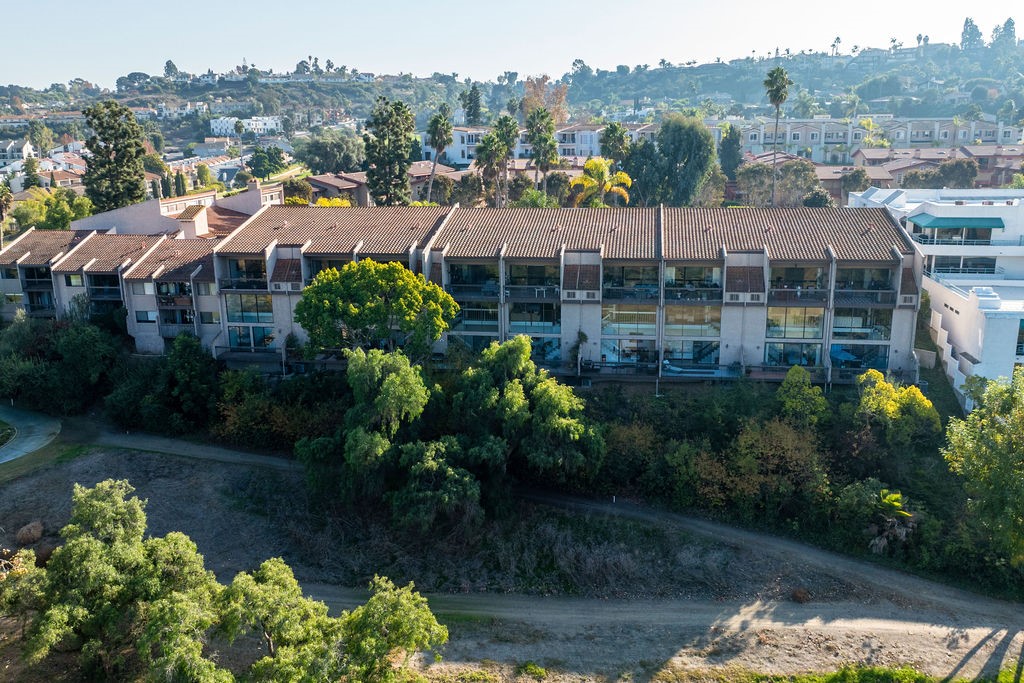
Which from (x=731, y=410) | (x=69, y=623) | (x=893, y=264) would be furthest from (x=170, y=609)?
(x=893, y=264)

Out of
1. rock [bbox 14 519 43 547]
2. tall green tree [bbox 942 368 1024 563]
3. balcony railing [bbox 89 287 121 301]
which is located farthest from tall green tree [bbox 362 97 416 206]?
tall green tree [bbox 942 368 1024 563]

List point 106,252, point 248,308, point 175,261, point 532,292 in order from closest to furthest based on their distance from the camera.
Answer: point 532,292, point 248,308, point 175,261, point 106,252

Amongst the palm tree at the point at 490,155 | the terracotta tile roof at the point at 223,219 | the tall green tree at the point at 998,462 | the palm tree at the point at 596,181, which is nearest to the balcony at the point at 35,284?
the terracotta tile roof at the point at 223,219

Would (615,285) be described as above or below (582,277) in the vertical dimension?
below

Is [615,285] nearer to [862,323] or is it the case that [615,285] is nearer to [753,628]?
[862,323]

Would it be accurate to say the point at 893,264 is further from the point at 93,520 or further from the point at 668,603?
the point at 93,520

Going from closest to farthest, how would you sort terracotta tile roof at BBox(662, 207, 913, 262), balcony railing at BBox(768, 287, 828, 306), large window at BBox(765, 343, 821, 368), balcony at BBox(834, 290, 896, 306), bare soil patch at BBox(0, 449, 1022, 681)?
bare soil patch at BBox(0, 449, 1022, 681)
balcony at BBox(834, 290, 896, 306)
balcony railing at BBox(768, 287, 828, 306)
terracotta tile roof at BBox(662, 207, 913, 262)
large window at BBox(765, 343, 821, 368)

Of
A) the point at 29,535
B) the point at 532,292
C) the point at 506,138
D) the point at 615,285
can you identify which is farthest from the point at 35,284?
the point at 506,138

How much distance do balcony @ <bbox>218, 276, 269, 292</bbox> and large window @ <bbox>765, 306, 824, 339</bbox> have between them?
30.7 meters

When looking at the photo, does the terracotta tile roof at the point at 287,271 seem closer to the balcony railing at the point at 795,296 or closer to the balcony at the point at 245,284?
the balcony at the point at 245,284

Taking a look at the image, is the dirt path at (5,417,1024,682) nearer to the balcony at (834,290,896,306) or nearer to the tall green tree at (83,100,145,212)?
the balcony at (834,290,896,306)

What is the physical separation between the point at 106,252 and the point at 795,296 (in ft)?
151

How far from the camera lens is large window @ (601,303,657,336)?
49281mm

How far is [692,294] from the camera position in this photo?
48.6m
